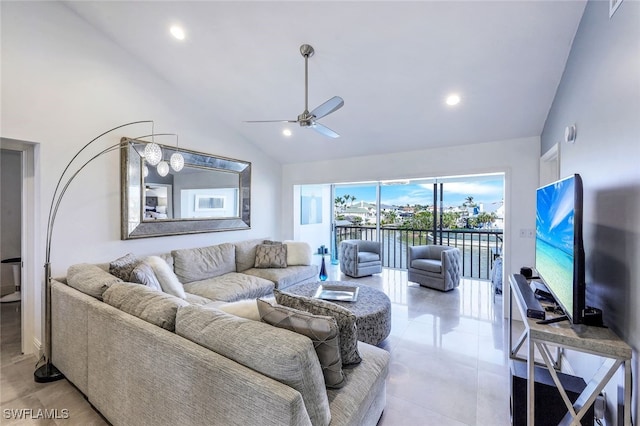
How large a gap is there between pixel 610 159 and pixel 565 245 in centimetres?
61

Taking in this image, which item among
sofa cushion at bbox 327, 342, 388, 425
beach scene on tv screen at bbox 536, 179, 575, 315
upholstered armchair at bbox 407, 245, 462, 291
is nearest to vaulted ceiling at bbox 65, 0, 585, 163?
beach scene on tv screen at bbox 536, 179, 575, 315

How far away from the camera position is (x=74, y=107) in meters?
2.82

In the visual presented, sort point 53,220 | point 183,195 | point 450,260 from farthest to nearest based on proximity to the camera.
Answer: point 450,260 → point 183,195 → point 53,220

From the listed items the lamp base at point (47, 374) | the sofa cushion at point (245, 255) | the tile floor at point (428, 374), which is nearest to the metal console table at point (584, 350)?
the tile floor at point (428, 374)

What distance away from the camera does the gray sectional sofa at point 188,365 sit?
1.05m

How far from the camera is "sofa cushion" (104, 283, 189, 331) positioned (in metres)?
1.52

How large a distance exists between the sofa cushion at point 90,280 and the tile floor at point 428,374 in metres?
0.80

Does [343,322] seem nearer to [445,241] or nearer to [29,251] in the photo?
[29,251]

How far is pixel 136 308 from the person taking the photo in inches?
65.9

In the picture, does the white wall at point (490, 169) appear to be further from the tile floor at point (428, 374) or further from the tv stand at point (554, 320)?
the tv stand at point (554, 320)

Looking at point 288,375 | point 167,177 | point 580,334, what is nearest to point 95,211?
point 167,177

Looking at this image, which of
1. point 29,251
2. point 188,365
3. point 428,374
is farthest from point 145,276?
point 428,374

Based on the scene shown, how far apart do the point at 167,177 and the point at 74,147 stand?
1.01 meters

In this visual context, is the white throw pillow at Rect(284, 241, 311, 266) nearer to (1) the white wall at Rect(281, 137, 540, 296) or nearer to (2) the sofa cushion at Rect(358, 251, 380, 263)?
(2) the sofa cushion at Rect(358, 251, 380, 263)
